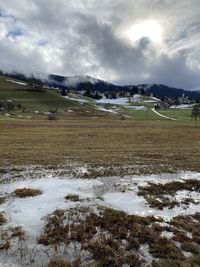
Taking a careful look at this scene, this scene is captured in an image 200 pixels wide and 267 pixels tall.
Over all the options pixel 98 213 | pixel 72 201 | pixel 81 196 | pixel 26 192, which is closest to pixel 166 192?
pixel 81 196

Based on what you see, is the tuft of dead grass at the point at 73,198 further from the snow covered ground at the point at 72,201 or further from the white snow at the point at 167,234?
the white snow at the point at 167,234

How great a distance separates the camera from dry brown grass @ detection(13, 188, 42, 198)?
2012 cm

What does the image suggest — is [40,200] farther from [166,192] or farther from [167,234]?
[166,192]

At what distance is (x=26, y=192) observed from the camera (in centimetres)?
2056

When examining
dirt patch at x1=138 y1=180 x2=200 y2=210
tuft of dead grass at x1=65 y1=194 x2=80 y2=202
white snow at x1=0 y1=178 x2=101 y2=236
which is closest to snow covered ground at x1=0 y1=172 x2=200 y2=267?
white snow at x1=0 y1=178 x2=101 y2=236

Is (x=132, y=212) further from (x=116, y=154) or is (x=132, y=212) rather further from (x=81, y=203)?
(x=116, y=154)

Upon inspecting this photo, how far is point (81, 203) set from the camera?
18.8 m

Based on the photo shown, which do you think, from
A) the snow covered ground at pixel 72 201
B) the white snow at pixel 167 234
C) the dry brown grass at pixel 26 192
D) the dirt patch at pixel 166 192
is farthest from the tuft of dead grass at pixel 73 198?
the white snow at pixel 167 234

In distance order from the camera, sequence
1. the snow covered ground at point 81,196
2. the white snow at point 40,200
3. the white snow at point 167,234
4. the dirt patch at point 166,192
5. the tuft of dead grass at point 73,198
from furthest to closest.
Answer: the tuft of dead grass at point 73,198 → the dirt patch at point 166,192 → the snow covered ground at point 81,196 → the white snow at point 40,200 → the white snow at point 167,234

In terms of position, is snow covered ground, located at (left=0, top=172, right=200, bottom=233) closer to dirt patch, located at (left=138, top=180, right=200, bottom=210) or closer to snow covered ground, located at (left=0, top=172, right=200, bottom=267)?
snow covered ground, located at (left=0, top=172, right=200, bottom=267)

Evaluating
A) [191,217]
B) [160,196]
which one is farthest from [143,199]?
[191,217]

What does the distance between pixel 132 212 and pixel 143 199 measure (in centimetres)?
287

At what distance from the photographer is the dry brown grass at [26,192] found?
20116 millimetres

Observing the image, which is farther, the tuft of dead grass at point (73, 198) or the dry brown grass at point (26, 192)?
the dry brown grass at point (26, 192)
